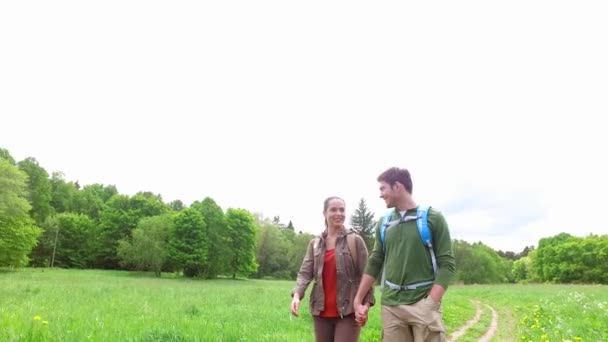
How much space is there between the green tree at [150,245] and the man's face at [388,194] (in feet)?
A: 192

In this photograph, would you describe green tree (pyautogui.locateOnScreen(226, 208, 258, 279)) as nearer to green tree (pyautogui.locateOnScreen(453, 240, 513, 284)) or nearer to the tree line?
the tree line

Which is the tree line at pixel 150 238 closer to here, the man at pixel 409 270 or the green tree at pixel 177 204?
the green tree at pixel 177 204

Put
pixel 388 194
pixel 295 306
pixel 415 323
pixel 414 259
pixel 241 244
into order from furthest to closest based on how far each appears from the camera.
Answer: pixel 241 244 → pixel 295 306 → pixel 388 194 → pixel 414 259 → pixel 415 323

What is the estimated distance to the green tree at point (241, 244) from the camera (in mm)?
65250

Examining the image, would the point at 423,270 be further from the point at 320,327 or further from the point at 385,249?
the point at 320,327

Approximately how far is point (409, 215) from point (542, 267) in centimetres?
11391

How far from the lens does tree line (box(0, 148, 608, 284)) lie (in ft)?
161

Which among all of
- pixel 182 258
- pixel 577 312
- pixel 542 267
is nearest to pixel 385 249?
pixel 577 312

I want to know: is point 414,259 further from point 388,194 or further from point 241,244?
point 241,244

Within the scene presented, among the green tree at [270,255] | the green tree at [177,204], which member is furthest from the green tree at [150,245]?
the green tree at [177,204]

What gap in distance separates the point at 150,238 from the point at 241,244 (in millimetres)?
12600

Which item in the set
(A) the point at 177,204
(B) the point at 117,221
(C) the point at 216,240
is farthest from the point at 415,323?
(A) the point at 177,204

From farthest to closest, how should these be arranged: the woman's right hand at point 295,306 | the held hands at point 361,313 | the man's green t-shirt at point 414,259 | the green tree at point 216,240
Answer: the green tree at point 216,240, the woman's right hand at point 295,306, the held hands at point 361,313, the man's green t-shirt at point 414,259

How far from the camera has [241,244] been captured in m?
65.8
